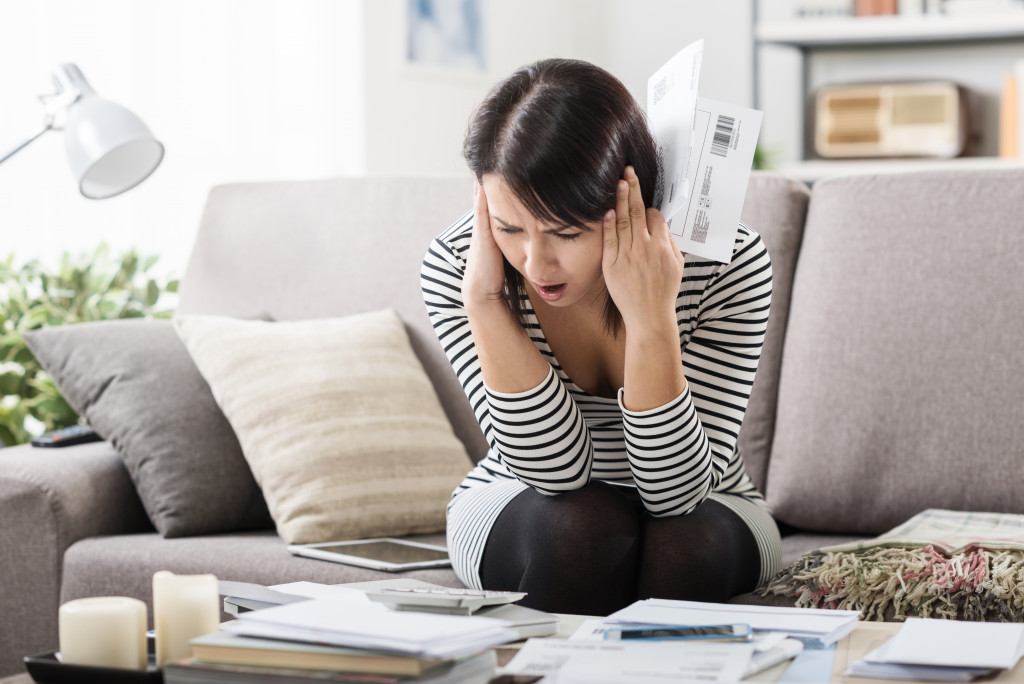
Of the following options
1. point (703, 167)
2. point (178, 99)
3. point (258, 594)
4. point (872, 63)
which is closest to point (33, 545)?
point (258, 594)

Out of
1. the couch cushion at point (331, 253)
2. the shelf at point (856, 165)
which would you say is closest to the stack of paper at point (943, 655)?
the couch cushion at point (331, 253)

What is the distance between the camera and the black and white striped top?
1318 millimetres

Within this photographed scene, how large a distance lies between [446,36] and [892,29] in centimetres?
141

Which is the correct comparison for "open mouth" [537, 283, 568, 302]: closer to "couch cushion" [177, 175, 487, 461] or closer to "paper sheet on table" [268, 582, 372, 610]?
"paper sheet on table" [268, 582, 372, 610]

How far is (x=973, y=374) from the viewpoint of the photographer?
164 cm

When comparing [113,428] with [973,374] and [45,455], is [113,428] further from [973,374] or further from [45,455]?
[973,374]

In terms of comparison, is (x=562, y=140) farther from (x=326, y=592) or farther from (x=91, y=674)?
(x=91, y=674)

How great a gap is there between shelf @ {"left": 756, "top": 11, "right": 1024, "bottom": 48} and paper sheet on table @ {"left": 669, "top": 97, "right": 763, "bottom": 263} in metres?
2.65

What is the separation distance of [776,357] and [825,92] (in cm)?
232

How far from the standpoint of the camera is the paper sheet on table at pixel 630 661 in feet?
2.84

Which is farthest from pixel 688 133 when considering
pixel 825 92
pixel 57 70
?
pixel 825 92

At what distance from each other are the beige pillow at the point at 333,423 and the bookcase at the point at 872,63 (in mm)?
2209

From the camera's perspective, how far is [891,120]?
3.80 metres

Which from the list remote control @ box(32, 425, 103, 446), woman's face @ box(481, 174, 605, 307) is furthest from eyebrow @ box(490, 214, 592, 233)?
remote control @ box(32, 425, 103, 446)
